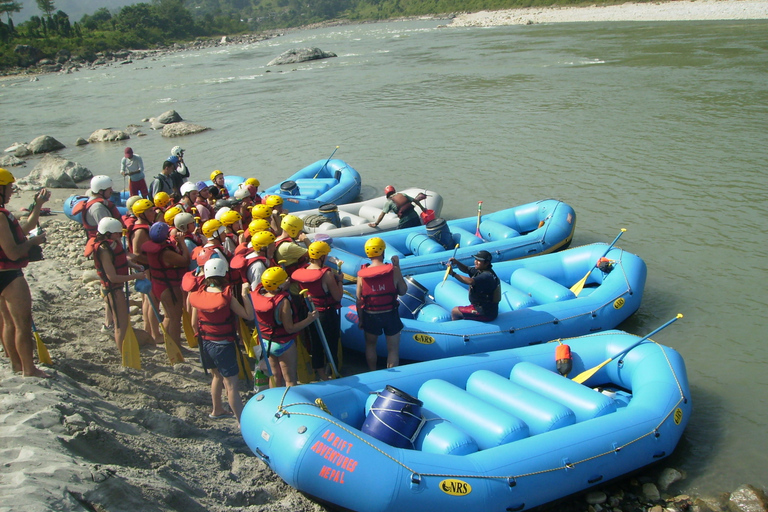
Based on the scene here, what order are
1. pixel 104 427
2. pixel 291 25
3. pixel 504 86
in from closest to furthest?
pixel 104 427, pixel 504 86, pixel 291 25

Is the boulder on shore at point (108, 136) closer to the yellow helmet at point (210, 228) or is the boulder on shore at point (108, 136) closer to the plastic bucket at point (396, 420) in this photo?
the yellow helmet at point (210, 228)

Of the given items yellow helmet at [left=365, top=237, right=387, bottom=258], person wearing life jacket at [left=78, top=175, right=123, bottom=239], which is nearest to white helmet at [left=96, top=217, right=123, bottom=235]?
person wearing life jacket at [left=78, top=175, right=123, bottom=239]

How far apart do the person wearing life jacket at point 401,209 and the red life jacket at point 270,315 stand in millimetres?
4053

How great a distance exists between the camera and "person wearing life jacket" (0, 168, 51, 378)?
4086 mm

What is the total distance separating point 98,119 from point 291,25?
3482 inches

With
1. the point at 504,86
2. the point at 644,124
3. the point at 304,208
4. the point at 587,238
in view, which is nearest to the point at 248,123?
the point at 504,86

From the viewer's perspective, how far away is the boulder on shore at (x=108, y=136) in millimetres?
19484

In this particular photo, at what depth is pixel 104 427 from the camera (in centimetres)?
394

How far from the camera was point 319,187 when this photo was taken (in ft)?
37.0

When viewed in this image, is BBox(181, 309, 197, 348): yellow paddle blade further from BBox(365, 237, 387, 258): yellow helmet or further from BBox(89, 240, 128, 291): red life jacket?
BBox(365, 237, 387, 258): yellow helmet

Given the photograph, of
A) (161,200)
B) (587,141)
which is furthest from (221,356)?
(587,141)

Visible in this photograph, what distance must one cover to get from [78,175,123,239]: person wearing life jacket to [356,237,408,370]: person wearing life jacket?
8.57ft

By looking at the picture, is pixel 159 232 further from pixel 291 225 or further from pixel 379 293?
pixel 379 293

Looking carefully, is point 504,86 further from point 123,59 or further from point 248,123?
point 123,59
